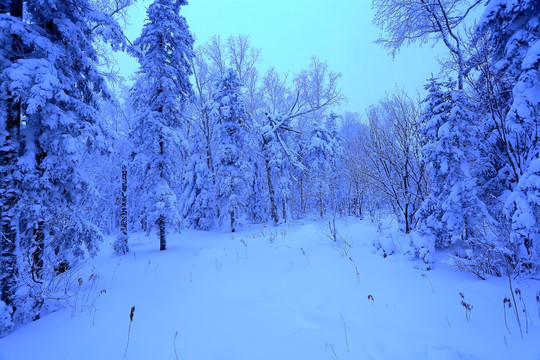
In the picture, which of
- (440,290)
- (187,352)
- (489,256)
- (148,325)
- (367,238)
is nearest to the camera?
(187,352)

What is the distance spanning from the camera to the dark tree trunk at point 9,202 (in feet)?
12.5

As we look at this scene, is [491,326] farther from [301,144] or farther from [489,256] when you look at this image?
A: [301,144]

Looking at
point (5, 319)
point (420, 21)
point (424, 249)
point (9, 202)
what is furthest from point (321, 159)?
point (5, 319)

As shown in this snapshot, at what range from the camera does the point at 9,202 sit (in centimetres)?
390

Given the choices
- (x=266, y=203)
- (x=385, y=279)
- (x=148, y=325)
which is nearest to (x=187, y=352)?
(x=148, y=325)

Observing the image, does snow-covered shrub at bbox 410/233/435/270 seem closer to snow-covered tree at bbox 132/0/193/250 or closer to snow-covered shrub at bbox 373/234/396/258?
snow-covered shrub at bbox 373/234/396/258

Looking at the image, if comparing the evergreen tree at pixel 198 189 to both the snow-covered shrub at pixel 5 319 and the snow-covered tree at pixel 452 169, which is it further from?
the snow-covered tree at pixel 452 169

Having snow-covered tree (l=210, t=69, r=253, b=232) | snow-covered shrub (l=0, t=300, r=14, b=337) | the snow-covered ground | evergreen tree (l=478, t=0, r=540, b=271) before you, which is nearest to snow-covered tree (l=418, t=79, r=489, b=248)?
evergreen tree (l=478, t=0, r=540, b=271)

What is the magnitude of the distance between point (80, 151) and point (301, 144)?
19943 mm

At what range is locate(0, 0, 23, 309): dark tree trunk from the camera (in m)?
3.80

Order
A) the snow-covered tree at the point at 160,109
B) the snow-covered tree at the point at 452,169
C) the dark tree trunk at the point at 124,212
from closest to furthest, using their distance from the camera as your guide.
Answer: the snow-covered tree at the point at 452,169 → the snow-covered tree at the point at 160,109 → the dark tree trunk at the point at 124,212

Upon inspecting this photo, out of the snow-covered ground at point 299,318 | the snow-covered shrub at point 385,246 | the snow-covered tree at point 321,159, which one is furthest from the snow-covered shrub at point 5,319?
the snow-covered tree at point 321,159

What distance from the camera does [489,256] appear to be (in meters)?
4.08

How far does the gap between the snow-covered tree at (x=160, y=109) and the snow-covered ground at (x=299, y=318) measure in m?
4.73
